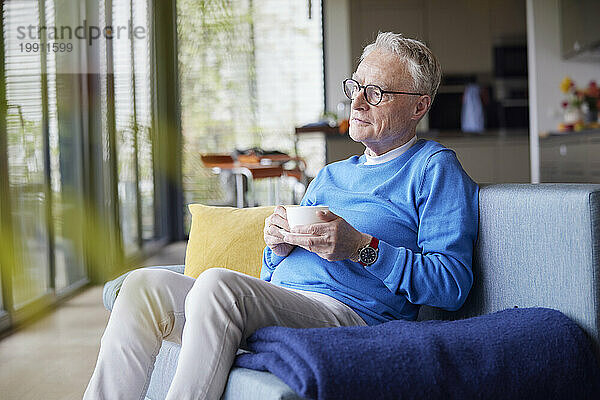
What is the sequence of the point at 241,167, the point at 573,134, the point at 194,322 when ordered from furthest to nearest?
the point at 573,134 < the point at 241,167 < the point at 194,322

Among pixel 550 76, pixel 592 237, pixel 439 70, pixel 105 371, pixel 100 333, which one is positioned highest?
pixel 550 76

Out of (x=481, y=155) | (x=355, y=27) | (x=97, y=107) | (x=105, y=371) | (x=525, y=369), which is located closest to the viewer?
(x=525, y=369)

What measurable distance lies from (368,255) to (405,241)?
0.17 m

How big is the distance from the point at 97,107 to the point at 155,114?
5.99 ft

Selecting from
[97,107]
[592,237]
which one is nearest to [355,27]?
[97,107]

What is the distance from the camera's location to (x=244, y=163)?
5.14 metres

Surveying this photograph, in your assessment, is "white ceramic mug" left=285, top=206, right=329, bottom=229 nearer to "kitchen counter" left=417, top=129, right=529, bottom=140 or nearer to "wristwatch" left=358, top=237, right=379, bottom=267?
"wristwatch" left=358, top=237, right=379, bottom=267

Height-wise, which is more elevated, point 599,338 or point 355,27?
point 355,27

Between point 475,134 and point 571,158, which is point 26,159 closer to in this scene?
point 475,134

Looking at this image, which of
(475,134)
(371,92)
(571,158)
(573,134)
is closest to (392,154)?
(371,92)

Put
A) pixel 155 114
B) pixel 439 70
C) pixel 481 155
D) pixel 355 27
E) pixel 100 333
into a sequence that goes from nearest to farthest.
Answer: pixel 439 70 < pixel 100 333 < pixel 481 155 < pixel 155 114 < pixel 355 27

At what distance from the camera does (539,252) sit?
147 centimetres

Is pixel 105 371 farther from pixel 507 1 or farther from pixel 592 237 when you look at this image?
pixel 507 1

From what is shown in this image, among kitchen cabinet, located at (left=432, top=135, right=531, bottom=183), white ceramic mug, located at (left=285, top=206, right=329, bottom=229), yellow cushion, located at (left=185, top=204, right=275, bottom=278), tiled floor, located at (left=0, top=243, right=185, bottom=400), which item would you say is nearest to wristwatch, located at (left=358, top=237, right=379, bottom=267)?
white ceramic mug, located at (left=285, top=206, right=329, bottom=229)
